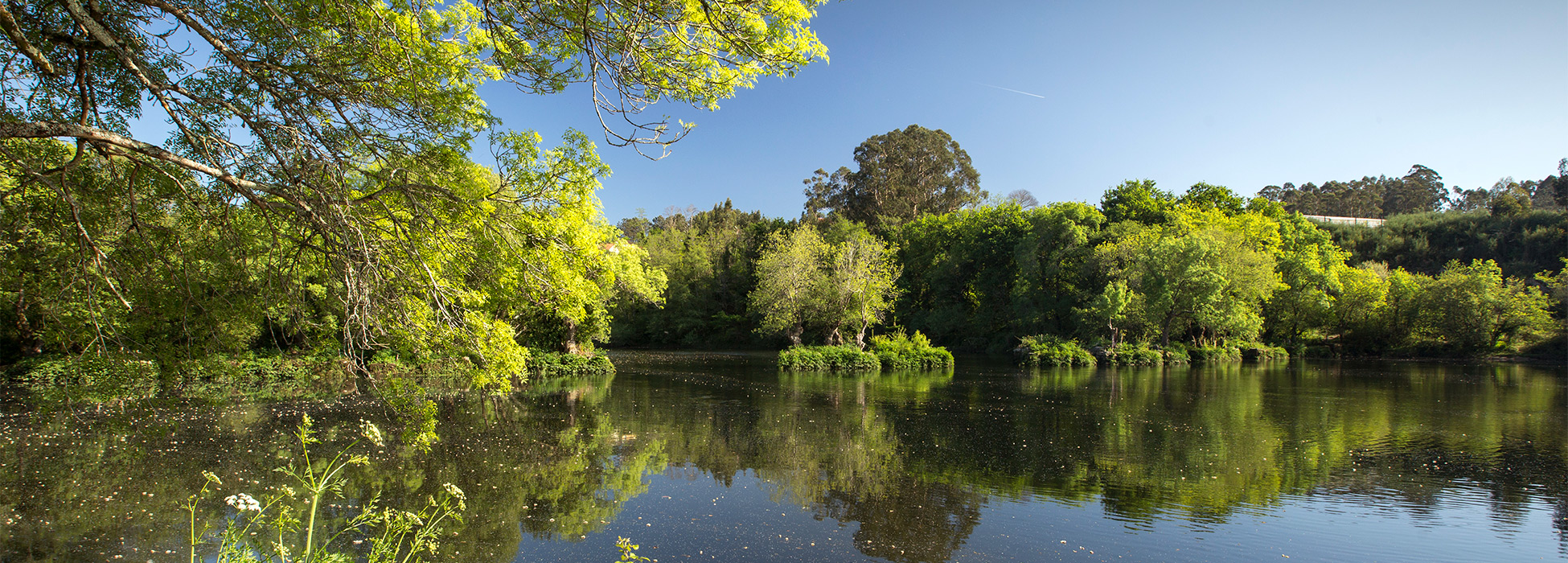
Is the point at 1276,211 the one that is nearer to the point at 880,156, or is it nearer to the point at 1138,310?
the point at 1138,310

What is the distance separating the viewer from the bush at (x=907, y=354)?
28.6 meters

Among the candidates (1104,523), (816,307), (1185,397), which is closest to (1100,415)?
(1185,397)

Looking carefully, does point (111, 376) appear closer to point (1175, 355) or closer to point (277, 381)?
point (277, 381)

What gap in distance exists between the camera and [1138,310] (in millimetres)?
34062

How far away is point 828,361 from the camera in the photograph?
28.1m

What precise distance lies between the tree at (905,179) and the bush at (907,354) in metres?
25.8

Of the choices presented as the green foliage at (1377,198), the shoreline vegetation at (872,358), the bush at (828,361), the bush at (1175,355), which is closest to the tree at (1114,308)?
the bush at (1175,355)

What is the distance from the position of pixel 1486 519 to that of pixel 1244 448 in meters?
3.78

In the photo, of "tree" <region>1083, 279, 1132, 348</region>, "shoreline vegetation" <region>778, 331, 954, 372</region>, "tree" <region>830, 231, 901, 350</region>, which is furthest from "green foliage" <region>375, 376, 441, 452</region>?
"tree" <region>1083, 279, 1132, 348</region>

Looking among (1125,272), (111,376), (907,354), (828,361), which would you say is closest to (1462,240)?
(1125,272)

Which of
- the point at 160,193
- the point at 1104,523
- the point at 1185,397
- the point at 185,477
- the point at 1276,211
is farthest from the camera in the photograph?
the point at 1276,211

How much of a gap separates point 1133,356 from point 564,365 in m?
24.8

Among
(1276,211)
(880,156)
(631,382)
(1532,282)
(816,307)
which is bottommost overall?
(631,382)

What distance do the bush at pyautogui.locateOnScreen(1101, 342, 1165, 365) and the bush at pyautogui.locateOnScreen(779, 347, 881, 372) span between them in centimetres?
1206
